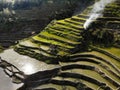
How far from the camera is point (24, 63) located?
82.3 feet

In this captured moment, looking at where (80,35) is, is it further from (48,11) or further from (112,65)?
(48,11)

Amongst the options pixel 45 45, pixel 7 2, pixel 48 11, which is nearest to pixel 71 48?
pixel 45 45

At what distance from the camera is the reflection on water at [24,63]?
23.5m

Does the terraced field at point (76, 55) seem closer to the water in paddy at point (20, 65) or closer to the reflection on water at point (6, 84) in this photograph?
the water in paddy at point (20, 65)

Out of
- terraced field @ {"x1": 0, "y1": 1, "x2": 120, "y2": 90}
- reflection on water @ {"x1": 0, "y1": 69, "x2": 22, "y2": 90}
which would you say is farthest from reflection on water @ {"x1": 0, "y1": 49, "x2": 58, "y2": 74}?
reflection on water @ {"x1": 0, "y1": 69, "x2": 22, "y2": 90}

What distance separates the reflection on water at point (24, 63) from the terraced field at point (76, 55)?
386 millimetres

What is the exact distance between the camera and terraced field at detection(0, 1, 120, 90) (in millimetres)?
20297

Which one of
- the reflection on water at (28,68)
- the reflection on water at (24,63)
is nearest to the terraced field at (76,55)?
the reflection on water at (24,63)

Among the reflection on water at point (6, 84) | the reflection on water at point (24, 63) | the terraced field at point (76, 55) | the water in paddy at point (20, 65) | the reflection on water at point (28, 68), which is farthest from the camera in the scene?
the reflection on water at point (24, 63)

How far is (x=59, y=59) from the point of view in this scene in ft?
79.8

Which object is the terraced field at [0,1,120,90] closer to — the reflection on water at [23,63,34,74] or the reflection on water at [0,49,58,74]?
the reflection on water at [0,49,58,74]

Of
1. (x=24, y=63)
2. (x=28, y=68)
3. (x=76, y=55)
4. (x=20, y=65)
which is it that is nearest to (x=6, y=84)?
(x=28, y=68)

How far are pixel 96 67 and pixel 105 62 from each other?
0.88 meters

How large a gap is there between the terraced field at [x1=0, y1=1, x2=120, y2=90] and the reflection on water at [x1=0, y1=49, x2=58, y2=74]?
0.39 meters
